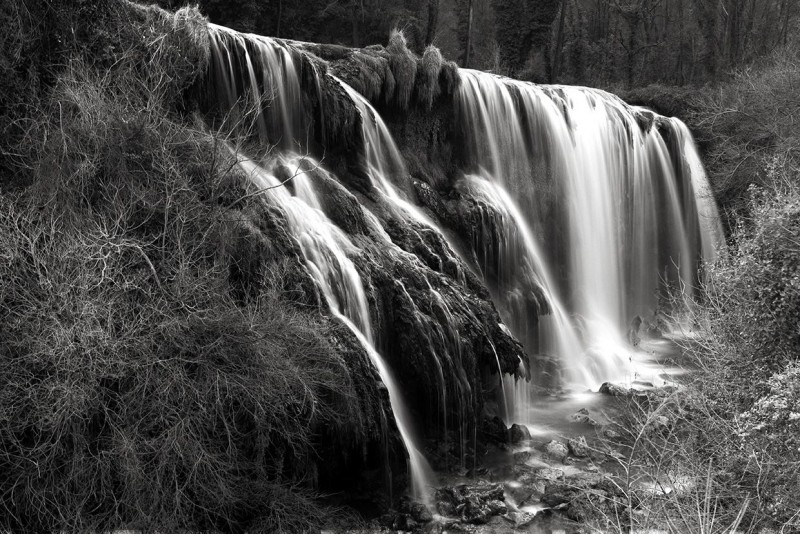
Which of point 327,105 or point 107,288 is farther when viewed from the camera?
point 327,105

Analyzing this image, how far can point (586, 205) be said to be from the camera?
20406 mm

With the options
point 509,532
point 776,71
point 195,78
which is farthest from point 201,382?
point 776,71

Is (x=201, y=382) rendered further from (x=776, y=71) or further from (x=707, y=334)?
(x=776, y=71)

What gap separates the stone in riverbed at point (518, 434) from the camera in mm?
12406

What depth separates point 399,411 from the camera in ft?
36.0

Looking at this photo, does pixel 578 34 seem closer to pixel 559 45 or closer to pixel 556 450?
pixel 559 45

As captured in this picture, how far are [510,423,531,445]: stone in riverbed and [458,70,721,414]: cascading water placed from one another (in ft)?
4.15

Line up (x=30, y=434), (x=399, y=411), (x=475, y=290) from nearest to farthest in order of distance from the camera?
(x=30, y=434) → (x=399, y=411) → (x=475, y=290)

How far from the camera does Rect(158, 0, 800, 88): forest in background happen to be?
99.8ft

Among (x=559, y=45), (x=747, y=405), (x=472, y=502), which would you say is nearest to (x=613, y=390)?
(x=747, y=405)

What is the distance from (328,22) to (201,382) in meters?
25.3

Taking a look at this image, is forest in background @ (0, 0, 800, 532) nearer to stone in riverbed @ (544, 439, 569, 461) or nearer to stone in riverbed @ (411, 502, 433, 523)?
stone in riverbed @ (544, 439, 569, 461)

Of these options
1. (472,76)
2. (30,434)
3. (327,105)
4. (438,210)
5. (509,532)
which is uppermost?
(472,76)

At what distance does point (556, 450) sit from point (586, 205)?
1007 cm
